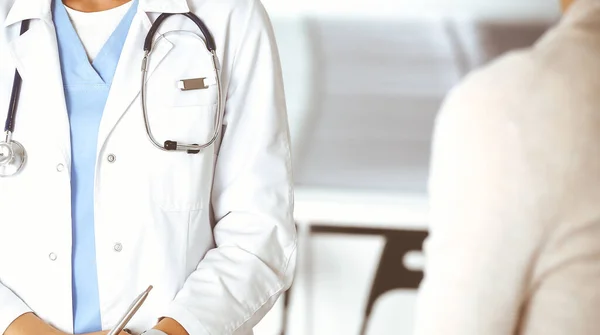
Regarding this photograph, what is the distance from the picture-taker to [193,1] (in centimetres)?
101

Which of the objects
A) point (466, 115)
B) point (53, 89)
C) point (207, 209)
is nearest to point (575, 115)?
point (466, 115)

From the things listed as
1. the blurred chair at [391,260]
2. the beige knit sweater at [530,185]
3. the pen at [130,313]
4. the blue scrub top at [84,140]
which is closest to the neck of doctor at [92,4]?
the blue scrub top at [84,140]

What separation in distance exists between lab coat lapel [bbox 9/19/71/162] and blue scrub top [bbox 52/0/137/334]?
0.02 m

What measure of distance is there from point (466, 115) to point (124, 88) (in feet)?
1.79

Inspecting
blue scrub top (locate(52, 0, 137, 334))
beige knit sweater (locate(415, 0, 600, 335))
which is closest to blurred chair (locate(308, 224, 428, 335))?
blue scrub top (locate(52, 0, 137, 334))

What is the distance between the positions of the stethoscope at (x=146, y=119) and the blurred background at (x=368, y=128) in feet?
2.04

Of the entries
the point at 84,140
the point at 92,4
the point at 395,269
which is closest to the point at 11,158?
the point at 84,140

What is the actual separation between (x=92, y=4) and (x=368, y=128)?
0.74m

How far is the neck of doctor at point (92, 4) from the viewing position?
1001 millimetres

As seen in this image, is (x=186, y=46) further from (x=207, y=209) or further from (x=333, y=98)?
(x=333, y=98)

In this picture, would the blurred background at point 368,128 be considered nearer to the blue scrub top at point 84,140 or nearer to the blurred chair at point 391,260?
the blurred chair at point 391,260

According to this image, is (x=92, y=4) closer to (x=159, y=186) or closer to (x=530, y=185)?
(x=159, y=186)

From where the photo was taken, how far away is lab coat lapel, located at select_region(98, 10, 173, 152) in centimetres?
93

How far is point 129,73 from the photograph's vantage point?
0.96 metres
